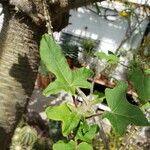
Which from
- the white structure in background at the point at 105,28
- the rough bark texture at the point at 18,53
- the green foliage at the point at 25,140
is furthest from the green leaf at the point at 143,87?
the white structure in background at the point at 105,28

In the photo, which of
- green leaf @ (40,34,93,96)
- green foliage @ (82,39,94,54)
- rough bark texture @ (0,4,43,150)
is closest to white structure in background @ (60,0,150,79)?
green foliage @ (82,39,94,54)

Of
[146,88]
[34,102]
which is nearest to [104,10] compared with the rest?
[34,102]

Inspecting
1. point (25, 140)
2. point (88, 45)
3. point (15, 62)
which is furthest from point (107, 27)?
point (15, 62)

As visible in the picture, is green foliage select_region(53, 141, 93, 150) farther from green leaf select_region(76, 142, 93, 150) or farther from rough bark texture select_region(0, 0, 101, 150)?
rough bark texture select_region(0, 0, 101, 150)

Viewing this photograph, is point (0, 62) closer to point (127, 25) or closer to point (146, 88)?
point (146, 88)

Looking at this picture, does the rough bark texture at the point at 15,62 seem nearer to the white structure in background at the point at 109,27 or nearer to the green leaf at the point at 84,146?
the green leaf at the point at 84,146

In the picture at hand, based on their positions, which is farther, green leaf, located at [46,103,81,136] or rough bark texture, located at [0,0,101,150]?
rough bark texture, located at [0,0,101,150]
